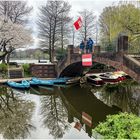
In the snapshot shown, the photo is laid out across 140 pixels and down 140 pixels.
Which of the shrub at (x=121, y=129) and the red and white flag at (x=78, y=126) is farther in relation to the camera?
the red and white flag at (x=78, y=126)

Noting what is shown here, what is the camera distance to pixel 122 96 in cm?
2130

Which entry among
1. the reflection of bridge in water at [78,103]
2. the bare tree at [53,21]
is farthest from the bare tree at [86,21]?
the reflection of bridge in water at [78,103]

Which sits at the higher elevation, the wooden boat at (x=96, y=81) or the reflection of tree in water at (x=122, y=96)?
the wooden boat at (x=96, y=81)

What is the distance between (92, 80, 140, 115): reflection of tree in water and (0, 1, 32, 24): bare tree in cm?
1855

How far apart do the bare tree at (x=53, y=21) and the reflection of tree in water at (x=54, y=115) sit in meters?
18.0

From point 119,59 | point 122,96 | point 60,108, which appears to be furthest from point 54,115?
point 122,96

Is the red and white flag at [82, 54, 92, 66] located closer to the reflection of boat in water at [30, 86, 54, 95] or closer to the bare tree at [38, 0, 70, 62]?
the reflection of boat in water at [30, 86, 54, 95]

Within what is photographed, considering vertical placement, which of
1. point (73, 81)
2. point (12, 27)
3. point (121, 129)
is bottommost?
point (73, 81)

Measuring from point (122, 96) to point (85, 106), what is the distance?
190 inches

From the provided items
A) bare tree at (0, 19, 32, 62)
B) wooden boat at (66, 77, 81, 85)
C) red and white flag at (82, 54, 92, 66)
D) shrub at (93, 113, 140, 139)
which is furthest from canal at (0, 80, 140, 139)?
bare tree at (0, 19, 32, 62)

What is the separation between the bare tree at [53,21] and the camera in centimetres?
3709

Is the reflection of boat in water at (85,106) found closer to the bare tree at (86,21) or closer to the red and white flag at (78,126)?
the red and white flag at (78,126)

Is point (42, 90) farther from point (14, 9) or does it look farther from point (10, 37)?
point (14, 9)

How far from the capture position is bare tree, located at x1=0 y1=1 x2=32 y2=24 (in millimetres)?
35719
